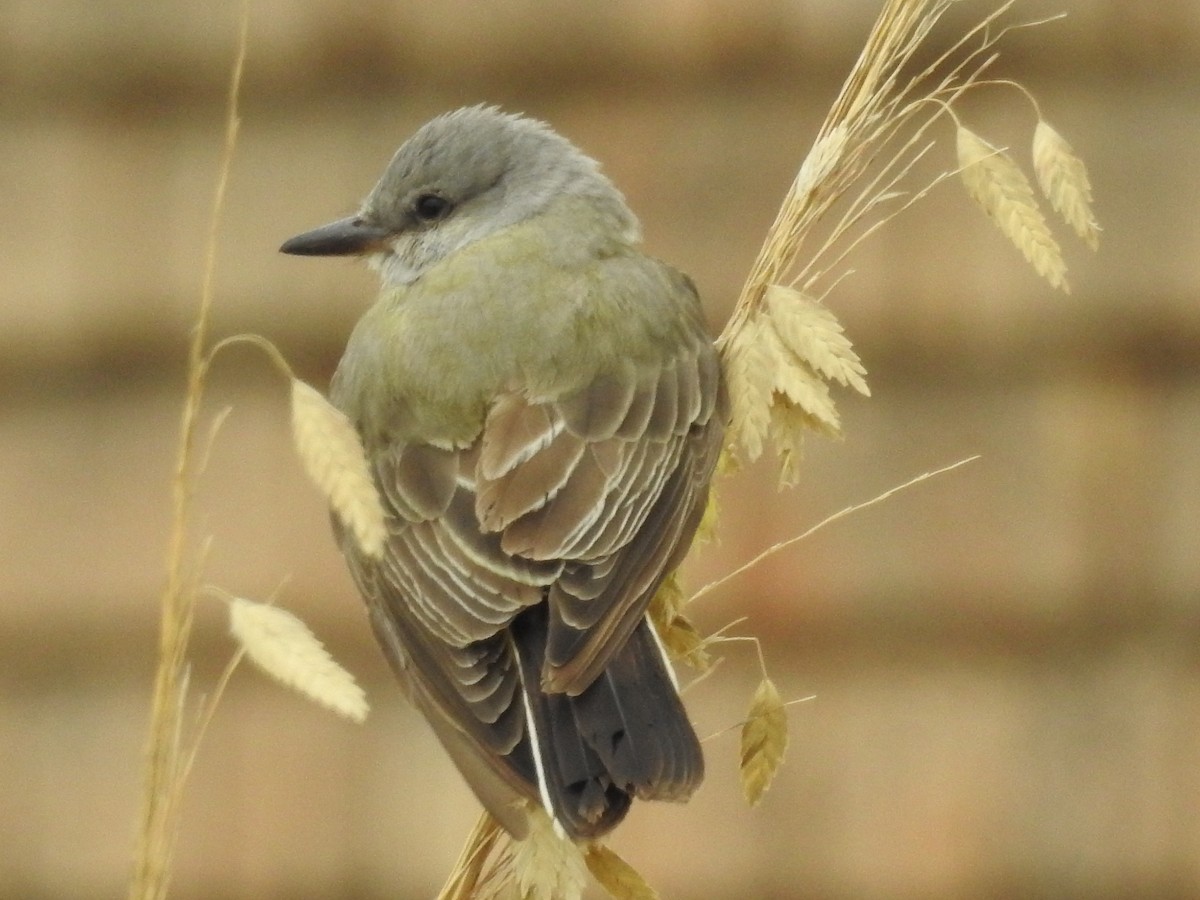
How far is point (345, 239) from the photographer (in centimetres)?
343

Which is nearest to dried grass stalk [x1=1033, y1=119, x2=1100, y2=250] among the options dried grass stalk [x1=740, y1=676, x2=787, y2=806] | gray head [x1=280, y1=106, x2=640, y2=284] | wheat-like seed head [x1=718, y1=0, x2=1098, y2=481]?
wheat-like seed head [x1=718, y1=0, x2=1098, y2=481]

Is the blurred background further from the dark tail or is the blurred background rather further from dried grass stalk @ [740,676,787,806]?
dried grass stalk @ [740,676,787,806]

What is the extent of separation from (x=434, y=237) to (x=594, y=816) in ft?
4.39

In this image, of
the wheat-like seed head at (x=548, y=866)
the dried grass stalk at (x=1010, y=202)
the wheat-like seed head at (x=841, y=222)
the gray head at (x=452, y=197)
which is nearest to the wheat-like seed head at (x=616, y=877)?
the wheat-like seed head at (x=548, y=866)

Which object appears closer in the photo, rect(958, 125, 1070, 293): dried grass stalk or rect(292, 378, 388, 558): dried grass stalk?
rect(292, 378, 388, 558): dried grass stalk

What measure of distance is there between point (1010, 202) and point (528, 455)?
811 millimetres

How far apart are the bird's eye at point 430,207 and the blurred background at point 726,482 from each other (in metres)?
0.93

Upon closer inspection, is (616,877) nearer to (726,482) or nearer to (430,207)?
(430,207)

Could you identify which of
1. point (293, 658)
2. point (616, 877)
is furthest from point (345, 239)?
point (293, 658)

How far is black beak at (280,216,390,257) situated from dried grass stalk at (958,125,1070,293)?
1249mm

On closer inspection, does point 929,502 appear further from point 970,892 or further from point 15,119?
point 15,119

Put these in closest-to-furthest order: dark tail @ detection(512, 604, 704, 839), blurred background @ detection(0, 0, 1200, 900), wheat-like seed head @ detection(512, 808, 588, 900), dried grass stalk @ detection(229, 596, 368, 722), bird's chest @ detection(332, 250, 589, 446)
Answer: dried grass stalk @ detection(229, 596, 368, 722), wheat-like seed head @ detection(512, 808, 588, 900), dark tail @ detection(512, 604, 704, 839), bird's chest @ detection(332, 250, 589, 446), blurred background @ detection(0, 0, 1200, 900)

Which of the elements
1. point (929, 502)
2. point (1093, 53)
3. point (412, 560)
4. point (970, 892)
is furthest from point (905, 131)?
point (412, 560)

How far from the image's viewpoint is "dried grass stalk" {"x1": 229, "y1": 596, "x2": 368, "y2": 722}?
1672 mm
